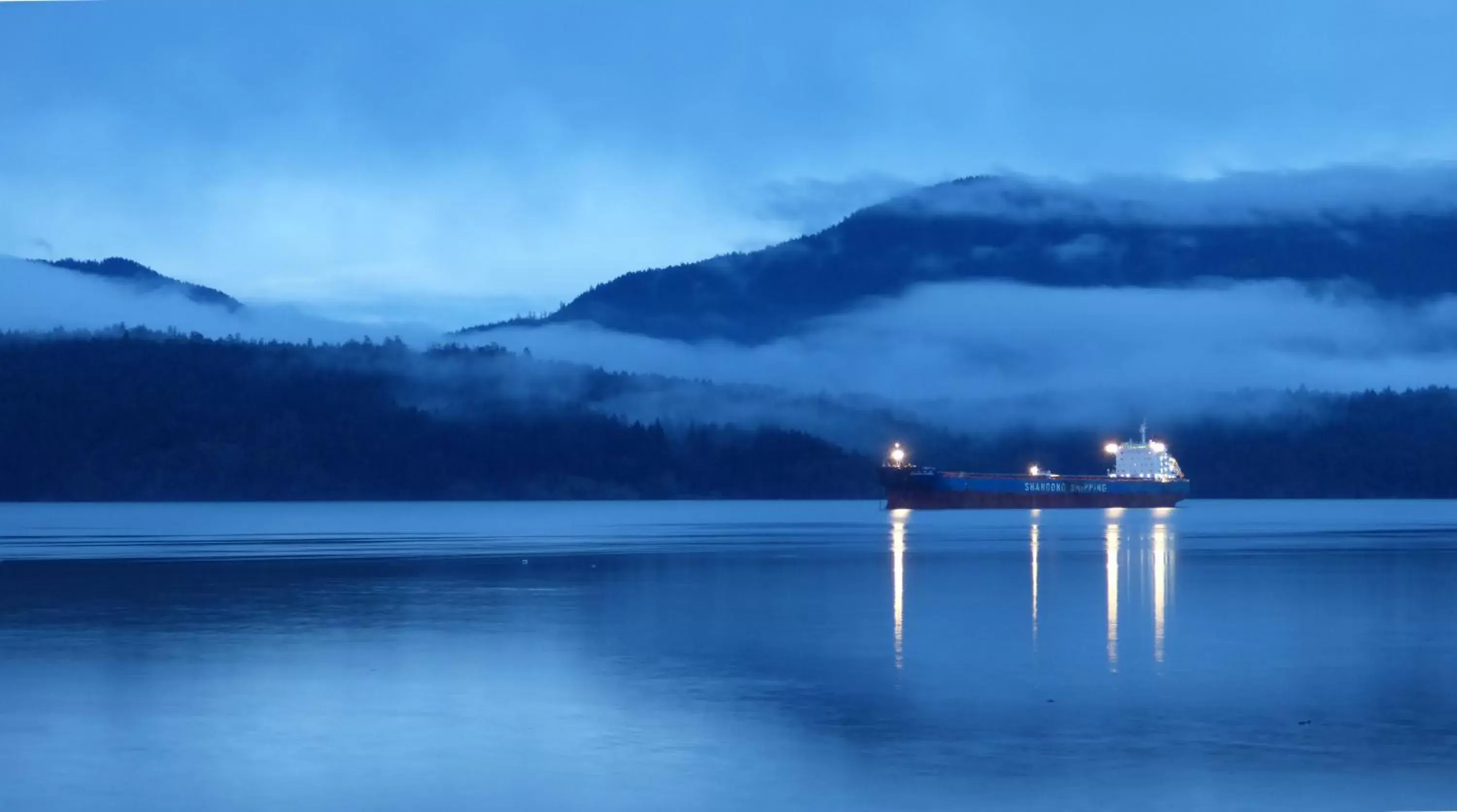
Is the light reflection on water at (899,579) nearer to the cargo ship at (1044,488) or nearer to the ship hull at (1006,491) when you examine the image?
the ship hull at (1006,491)

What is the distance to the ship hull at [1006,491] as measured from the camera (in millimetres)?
150750

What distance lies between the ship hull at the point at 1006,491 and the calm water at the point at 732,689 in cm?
9779

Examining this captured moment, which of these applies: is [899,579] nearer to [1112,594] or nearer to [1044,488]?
[1112,594]

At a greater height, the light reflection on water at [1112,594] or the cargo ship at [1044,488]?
the cargo ship at [1044,488]

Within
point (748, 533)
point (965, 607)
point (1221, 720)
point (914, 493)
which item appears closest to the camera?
point (1221, 720)

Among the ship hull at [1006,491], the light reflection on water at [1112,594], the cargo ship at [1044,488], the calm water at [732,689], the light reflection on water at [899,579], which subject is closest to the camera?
the calm water at [732,689]

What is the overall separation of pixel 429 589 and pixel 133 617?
993cm

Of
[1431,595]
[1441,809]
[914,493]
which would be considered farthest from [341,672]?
[914,493]

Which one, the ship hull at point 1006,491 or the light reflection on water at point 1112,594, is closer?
the light reflection on water at point 1112,594

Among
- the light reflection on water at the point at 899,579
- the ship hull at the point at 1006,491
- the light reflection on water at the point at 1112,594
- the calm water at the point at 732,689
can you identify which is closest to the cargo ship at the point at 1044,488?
the ship hull at the point at 1006,491

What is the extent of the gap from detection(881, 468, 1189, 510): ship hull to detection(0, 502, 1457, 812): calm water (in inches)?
3850

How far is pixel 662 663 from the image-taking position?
26.6 m

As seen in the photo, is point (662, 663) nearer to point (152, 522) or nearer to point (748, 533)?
point (748, 533)

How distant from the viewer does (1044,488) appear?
157 metres
